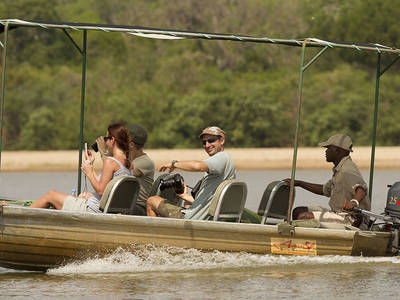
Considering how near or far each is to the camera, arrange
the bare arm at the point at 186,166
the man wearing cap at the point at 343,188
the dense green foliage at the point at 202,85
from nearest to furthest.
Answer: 1. the bare arm at the point at 186,166
2. the man wearing cap at the point at 343,188
3. the dense green foliage at the point at 202,85

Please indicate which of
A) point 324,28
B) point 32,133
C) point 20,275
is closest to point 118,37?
point 324,28

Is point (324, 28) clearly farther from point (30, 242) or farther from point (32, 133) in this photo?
point (30, 242)

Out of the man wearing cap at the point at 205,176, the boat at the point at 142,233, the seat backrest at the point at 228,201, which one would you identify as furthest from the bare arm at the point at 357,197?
the man wearing cap at the point at 205,176

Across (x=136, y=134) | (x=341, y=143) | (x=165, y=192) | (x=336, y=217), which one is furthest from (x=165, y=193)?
(x=341, y=143)

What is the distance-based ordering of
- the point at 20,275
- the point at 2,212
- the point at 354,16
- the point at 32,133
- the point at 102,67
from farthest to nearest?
the point at 354,16
the point at 102,67
the point at 32,133
the point at 20,275
the point at 2,212

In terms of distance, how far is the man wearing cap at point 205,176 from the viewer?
9.22m

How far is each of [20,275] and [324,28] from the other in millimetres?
32812

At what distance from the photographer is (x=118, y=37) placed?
137 ft

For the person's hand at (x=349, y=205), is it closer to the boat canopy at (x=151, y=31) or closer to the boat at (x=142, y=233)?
the boat at (x=142, y=233)

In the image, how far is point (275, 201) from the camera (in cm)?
1005

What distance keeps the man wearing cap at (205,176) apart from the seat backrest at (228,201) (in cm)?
10

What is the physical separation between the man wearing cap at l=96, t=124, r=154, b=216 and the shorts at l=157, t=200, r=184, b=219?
27 cm

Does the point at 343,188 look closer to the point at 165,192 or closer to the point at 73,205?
the point at 165,192

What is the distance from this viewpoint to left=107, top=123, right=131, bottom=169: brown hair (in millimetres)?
9180
